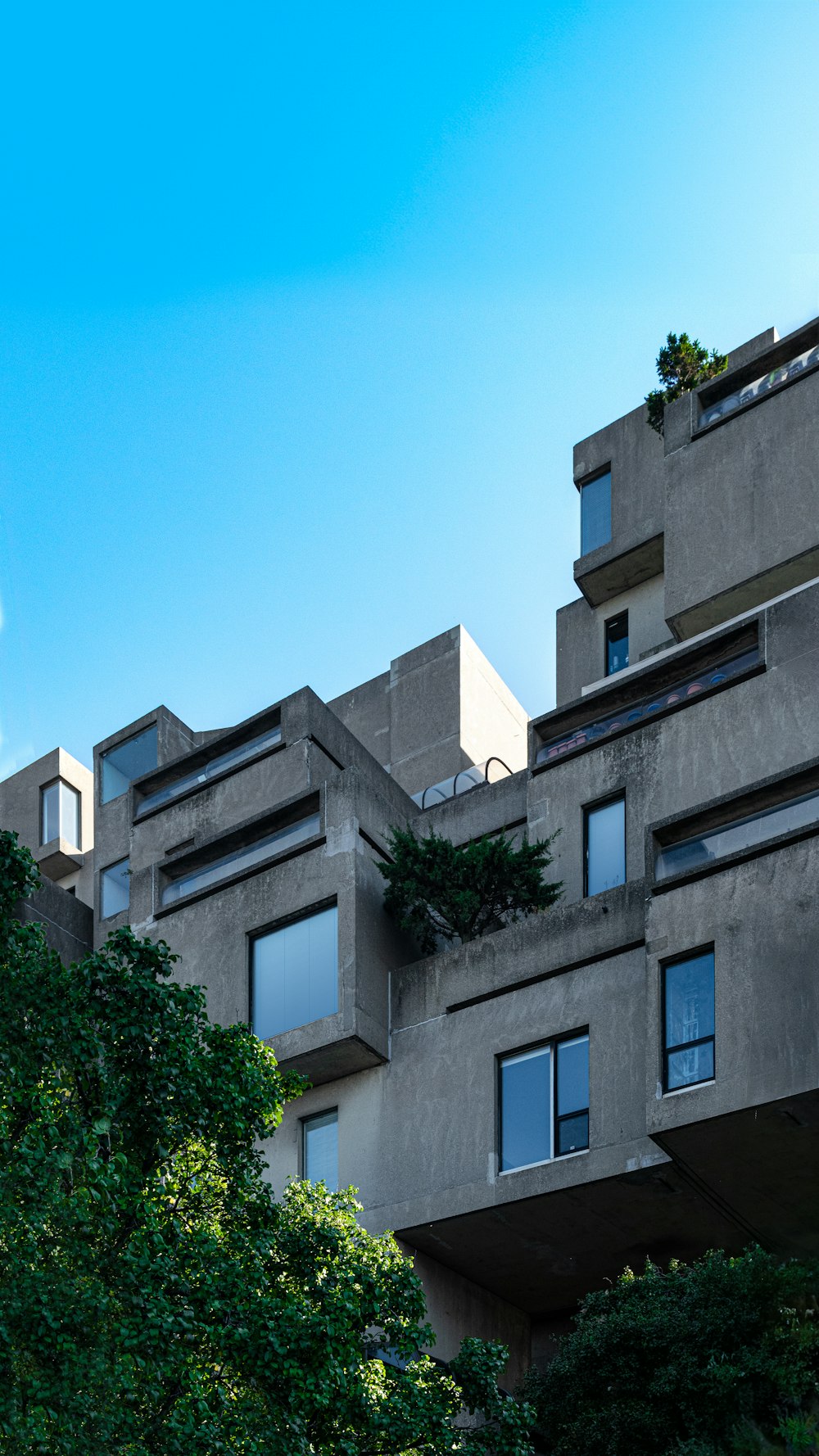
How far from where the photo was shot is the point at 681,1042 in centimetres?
2311

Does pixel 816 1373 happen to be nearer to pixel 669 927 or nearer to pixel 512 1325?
pixel 669 927

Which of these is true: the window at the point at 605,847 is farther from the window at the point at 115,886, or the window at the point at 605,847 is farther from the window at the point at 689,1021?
the window at the point at 115,886

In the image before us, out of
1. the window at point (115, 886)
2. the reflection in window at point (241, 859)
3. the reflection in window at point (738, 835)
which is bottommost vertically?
the reflection in window at point (738, 835)

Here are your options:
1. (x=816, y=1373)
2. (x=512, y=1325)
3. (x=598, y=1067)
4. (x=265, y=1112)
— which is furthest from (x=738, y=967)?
(x=512, y=1325)

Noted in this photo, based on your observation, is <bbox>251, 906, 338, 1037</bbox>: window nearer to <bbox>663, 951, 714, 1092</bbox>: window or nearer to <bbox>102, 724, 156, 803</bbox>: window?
<bbox>663, 951, 714, 1092</bbox>: window

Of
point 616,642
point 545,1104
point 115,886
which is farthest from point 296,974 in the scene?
point 616,642

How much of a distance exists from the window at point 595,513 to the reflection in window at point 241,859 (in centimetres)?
1086

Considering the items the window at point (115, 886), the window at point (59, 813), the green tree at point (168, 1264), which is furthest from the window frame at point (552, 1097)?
the window at point (59, 813)

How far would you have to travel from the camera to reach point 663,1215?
24906 mm

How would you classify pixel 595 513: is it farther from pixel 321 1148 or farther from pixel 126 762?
pixel 321 1148

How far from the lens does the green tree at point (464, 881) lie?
27.8 metres

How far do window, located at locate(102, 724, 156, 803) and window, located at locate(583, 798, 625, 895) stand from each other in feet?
41.7

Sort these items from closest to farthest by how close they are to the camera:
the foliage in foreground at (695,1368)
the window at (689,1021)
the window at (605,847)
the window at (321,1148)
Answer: the foliage in foreground at (695,1368), the window at (689,1021), the window at (321,1148), the window at (605,847)

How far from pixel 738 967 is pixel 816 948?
1083 millimetres
